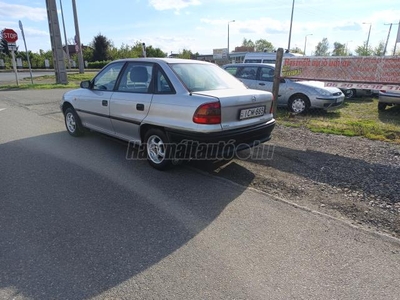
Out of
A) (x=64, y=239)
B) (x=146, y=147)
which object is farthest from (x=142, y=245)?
(x=146, y=147)

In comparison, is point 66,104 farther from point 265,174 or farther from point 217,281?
point 217,281

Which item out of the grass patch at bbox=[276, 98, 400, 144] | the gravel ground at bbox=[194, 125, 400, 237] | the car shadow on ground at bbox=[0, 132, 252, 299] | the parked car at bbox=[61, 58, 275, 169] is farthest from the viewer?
the grass patch at bbox=[276, 98, 400, 144]

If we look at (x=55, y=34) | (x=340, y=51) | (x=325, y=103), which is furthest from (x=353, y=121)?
(x=340, y=51)

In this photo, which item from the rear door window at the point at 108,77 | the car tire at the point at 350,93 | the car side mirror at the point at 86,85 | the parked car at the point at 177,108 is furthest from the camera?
the car tire at the point at 350,93

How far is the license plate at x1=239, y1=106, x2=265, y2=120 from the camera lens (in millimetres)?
4007

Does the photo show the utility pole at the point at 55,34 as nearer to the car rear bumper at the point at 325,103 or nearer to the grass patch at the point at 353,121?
the grass patch at the point at 353,121

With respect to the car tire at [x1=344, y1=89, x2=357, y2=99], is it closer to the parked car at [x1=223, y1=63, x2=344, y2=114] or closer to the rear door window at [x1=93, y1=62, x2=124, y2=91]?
the parked car at [x1=223, y1=63, x2=344, y2=114]

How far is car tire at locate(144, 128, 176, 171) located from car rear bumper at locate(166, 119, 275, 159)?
123mm

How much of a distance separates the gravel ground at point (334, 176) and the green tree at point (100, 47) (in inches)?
2162

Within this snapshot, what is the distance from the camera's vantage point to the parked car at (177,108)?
3.74 metres

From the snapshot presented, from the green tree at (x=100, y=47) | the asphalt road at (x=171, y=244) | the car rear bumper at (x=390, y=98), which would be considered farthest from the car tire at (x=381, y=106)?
the green tree at (x=100, y=47)

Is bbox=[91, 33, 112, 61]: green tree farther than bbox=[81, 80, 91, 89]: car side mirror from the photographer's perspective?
Yes

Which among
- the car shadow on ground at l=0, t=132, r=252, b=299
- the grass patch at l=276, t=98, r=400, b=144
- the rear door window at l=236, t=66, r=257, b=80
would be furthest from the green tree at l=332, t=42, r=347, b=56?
the car shadow on ground at l=0, t=132, r=252, b=299

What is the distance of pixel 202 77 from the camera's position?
4.36 metres
